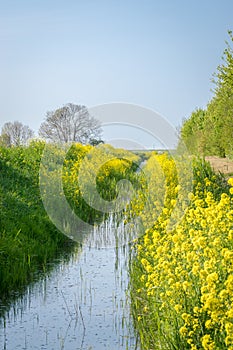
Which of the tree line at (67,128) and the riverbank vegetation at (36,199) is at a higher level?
the tree line at (67,128)

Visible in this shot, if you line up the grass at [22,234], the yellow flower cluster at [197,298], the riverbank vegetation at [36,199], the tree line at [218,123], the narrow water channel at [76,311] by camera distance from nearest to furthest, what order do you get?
the yellow flower cluster at [197,298] < the narrow water channel at [76,311] < the grass at [22,234] < the riverbank vegetation at [36,199] < the tree line at [218,123]

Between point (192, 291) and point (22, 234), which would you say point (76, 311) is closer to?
point (192, 291)

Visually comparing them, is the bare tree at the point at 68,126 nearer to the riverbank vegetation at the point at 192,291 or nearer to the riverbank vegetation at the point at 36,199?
the riverbank vegetation at the point at 36,199

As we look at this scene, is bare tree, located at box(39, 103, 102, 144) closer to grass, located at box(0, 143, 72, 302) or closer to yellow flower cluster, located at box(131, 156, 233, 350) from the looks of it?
grass, located at box(0, 143, 72, 302)

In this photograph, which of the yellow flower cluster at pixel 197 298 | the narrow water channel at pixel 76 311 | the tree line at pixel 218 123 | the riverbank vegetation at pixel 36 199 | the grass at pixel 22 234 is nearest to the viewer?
the yellow flower cluster at pixel 197 298

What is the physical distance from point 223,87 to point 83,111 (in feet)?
22.1

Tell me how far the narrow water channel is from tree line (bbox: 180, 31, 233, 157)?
903 cm

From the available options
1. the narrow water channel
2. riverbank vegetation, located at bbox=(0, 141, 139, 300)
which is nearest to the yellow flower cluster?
the narrow water channel

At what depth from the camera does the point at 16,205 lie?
12.6 m

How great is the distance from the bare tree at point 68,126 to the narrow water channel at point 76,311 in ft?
47.3

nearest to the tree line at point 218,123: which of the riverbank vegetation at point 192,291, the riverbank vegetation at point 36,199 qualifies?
the riverbank vegetation at point 36,199

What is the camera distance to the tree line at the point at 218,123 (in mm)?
22344

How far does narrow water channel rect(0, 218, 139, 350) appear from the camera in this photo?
6.61 metres

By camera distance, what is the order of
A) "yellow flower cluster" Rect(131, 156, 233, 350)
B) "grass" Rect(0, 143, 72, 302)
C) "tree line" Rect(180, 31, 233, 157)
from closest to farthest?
"yellow flower cluster" Rect(131, 156, 233, 350) → "grass" Rect(0, 143, 72, 302) → "tree line" Rect(180, 31, 233, 157)
